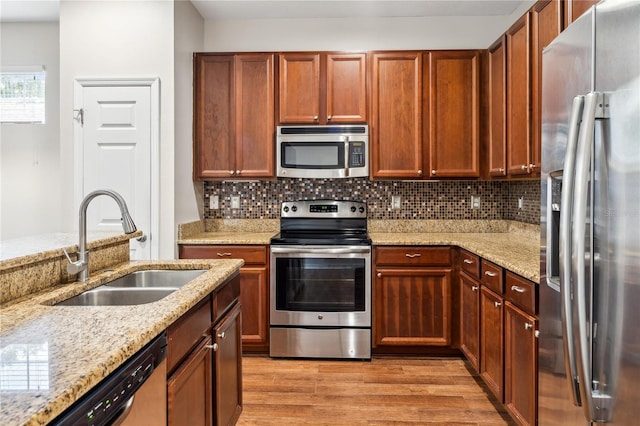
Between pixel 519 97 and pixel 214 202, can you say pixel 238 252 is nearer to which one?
pixel 214 202

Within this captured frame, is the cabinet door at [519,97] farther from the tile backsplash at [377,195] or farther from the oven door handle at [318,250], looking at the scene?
the oven door handle at [318,250]

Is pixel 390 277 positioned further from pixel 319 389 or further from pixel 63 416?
pixel 63 416

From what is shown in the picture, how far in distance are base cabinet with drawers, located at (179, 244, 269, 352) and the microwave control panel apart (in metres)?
0.96

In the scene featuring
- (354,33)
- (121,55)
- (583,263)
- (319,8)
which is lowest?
(583,263)

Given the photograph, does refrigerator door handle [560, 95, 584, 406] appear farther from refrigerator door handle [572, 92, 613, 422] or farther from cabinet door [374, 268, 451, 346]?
cabinet door [374, 268, 451, 346]

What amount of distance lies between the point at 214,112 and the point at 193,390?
2.54m

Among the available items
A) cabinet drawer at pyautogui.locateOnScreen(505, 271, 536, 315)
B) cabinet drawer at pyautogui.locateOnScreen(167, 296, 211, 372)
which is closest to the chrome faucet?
cabinet drawer at pyautogui.locateOnScreen(167, 296, 211, 372)

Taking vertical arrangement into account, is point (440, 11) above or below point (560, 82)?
above

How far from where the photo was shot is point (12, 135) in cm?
412

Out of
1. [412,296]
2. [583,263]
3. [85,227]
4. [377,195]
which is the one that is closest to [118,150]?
[85,227]

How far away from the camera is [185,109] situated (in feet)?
11.3

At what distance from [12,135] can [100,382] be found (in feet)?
13.7

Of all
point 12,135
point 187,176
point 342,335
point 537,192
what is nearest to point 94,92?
point 187,176

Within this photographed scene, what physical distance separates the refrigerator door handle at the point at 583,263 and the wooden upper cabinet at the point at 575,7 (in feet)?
2.21
